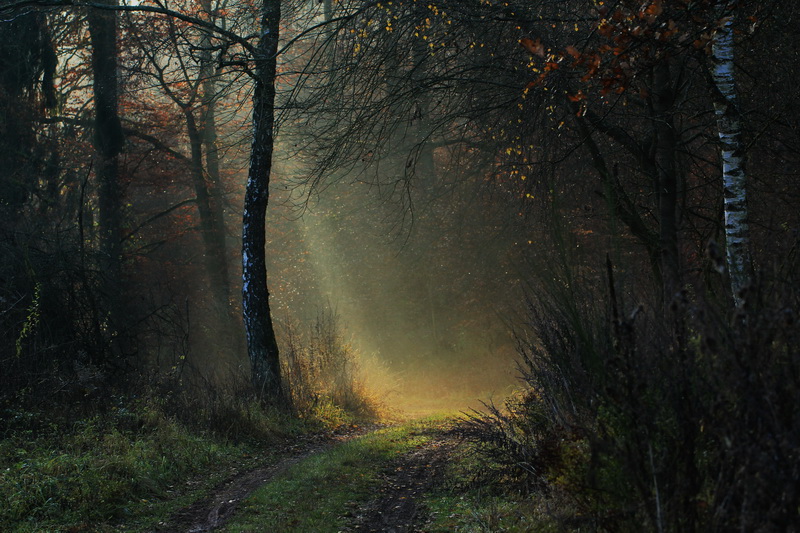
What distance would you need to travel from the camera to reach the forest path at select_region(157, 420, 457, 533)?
6.25m

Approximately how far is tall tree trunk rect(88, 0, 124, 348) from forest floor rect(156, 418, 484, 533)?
35.4 feet

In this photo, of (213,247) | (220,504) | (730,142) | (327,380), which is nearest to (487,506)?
(220,504)

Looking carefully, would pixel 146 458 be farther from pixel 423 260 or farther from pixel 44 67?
pixel 423 260

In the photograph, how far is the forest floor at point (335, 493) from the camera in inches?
246

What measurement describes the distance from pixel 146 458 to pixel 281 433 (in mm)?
3533

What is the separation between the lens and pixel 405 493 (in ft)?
24.5

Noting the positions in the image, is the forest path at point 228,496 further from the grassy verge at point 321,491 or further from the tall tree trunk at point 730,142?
the tall tree trunk at point 730,142

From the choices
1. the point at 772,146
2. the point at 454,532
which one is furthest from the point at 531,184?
the point at 454,532

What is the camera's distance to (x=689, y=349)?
403cm

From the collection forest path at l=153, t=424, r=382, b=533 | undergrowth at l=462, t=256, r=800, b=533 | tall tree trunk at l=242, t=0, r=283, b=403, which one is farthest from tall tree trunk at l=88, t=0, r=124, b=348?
undergrowth at l=462, t=256, r=800, b=533

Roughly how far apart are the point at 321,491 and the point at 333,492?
0.14 m

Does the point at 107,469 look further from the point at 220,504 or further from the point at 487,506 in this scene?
the point at 487,506

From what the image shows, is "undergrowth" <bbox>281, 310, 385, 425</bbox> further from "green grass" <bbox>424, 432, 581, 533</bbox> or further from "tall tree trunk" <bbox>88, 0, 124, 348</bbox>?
"green grass" <bbox>424, 432, 581, 533</bbox>

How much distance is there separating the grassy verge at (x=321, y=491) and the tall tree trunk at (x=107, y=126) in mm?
10658
